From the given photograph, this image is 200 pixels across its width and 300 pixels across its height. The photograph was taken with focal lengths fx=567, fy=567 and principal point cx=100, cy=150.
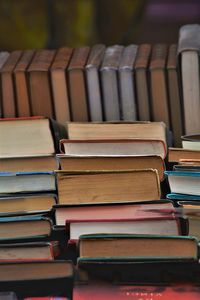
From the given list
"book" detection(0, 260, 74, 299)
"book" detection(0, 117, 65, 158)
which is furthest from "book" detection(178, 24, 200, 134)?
"book" detection(0, 260, 74, 299)

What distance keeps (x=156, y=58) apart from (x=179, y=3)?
213 mm

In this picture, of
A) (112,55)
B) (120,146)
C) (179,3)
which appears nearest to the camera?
(120,146)

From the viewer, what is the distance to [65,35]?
3.62 feet

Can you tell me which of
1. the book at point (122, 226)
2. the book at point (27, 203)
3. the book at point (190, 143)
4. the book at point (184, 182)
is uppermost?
the book at point (190, 143)

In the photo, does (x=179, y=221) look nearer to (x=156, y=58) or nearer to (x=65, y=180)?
(x=65, y=180)

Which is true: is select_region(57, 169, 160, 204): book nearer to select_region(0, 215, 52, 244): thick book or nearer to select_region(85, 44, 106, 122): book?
select_region(0, 215, 52, 244): thick book

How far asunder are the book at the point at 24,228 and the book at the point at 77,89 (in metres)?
0.21

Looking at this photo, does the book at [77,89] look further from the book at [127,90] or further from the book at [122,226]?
the book at [122,226]

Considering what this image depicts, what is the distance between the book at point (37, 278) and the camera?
749mm

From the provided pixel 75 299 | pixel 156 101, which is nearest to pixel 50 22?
pixel 156 101

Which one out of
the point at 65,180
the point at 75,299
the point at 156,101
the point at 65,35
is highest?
the point at 65,35

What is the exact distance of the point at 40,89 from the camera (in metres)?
0.92

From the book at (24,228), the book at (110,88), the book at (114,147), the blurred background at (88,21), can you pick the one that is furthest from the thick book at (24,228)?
the blurred background at (88,21)

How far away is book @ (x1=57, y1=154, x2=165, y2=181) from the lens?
816 mm
